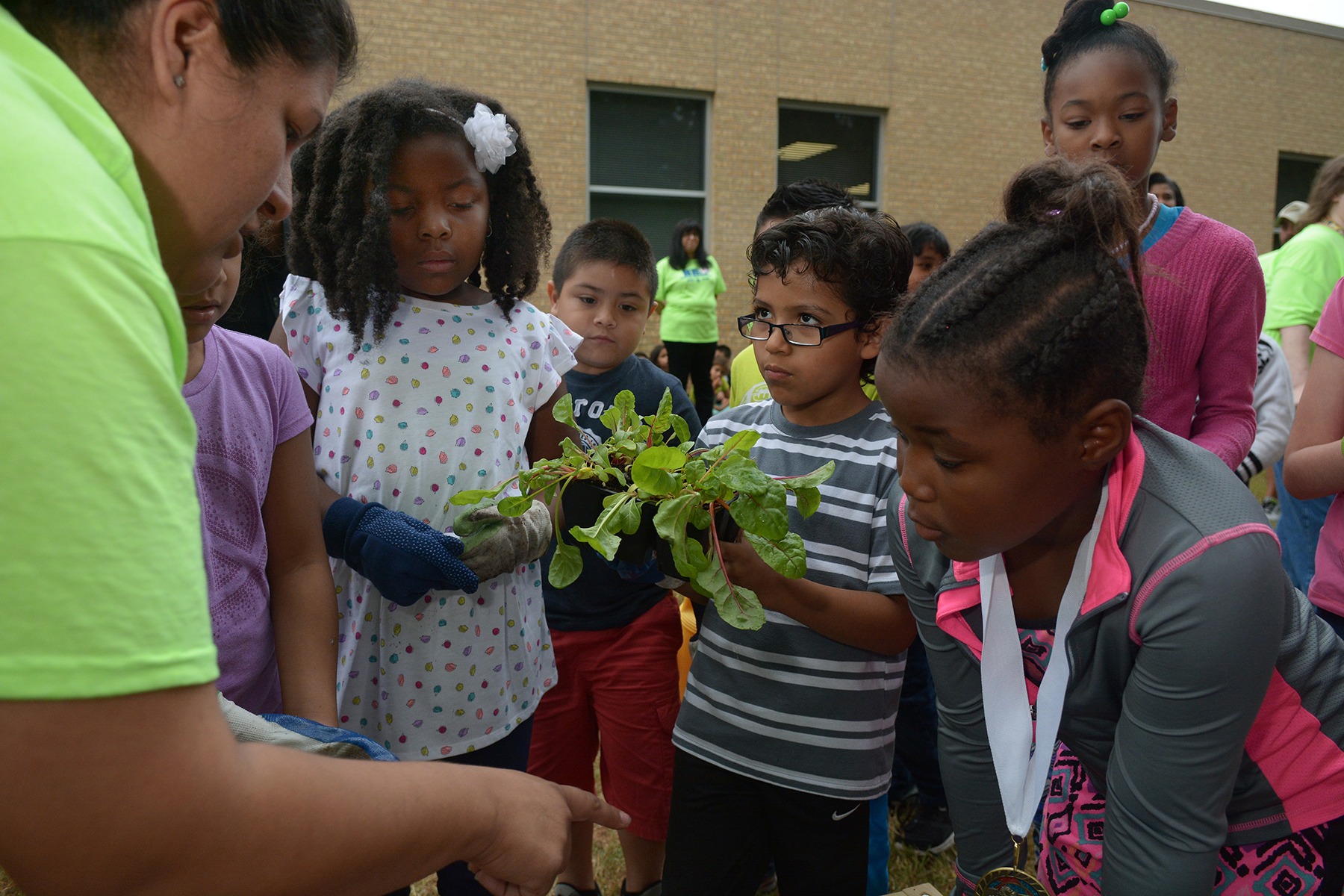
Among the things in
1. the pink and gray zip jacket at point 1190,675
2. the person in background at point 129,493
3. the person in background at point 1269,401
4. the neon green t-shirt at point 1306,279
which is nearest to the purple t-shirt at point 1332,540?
the pink and gray zip jacket at point 1190,675

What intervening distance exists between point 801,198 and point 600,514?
66.9 inches

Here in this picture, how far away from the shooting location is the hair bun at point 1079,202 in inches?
55.1

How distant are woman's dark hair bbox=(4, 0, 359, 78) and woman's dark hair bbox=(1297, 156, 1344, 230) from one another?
4.24m

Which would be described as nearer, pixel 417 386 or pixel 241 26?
pixel 241 26

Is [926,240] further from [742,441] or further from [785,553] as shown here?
[785,553]

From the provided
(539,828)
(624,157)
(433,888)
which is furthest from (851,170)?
(539,828)

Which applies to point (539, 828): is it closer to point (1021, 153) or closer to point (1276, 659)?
point (1276, 659)

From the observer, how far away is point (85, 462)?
63 cm

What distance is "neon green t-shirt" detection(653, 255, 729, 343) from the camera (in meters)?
9.39

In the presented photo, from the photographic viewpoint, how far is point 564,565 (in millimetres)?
1844

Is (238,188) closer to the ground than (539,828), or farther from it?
farther from it

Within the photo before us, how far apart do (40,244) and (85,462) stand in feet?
0.49

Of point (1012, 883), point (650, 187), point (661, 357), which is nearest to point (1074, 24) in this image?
point (1012, 883)

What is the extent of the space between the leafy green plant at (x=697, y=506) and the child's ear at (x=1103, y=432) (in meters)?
0.50
